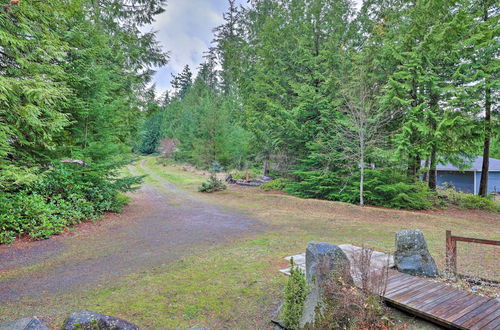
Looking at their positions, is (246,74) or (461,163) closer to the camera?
(461,163)

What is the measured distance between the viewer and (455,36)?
410 inches

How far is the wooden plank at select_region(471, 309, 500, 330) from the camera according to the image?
110 inches

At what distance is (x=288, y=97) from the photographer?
14.9 metres

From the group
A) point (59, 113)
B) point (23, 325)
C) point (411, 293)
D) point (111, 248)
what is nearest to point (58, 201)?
point (59, 113)

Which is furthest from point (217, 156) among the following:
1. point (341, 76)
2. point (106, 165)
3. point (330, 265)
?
point (330, 265)

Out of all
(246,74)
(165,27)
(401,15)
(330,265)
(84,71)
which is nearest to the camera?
(330,265)

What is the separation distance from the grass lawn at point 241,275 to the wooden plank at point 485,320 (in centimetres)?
197

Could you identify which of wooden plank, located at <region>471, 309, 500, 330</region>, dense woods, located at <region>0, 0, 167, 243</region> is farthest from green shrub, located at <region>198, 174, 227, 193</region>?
wooden plank, located at <region>471, 309, 500, 330</region>

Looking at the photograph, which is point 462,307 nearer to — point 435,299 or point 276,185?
point 435,299

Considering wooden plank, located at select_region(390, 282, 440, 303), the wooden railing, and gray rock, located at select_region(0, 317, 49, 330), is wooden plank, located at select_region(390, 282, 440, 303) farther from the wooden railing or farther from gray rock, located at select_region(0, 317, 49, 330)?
gray rock, located at select_region(0, 317, 49, 330)

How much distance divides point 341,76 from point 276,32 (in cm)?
508

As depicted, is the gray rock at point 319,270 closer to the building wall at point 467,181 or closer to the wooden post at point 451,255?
the wooden post at point 451,255

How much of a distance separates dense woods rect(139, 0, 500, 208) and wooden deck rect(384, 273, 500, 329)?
23.9 feet

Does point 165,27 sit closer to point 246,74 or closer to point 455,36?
point 246,74
